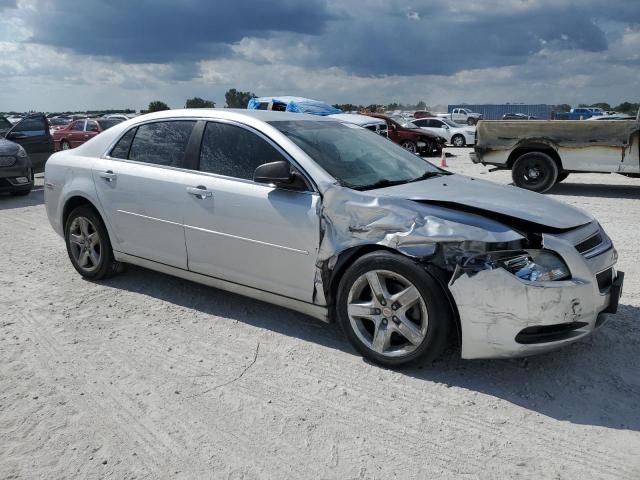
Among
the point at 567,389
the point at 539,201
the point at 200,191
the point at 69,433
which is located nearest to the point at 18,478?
the point at 69,433

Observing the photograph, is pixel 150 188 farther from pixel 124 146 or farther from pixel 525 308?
pixel 525 308

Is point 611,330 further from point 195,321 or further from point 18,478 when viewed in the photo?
point 18,478

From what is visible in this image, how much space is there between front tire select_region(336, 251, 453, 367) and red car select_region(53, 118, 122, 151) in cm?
1987

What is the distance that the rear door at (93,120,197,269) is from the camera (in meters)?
4.45

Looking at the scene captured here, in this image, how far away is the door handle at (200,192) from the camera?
421cm

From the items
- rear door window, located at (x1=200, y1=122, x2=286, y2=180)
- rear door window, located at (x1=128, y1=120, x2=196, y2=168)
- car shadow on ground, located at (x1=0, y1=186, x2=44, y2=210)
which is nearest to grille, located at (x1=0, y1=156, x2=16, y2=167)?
car shadow on ground, located at (x1=0, y1=186, x2=44, y2=210)

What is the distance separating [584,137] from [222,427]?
989cm

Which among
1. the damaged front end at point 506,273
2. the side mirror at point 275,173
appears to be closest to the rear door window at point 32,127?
the side mirror at point 275,173

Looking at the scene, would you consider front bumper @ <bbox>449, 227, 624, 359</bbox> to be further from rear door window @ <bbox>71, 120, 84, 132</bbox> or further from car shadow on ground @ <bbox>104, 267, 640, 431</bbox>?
rear door window @ <bbox>71, 120, 84, 132</bbox>

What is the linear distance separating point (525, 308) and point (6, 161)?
10.6 meters

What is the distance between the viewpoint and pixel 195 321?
4.42m

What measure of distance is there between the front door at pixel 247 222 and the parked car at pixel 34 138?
34.0 feet

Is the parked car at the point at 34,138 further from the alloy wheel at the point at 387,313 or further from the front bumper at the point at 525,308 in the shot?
the front bumper at the point at 525,308

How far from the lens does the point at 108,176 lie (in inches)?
194
